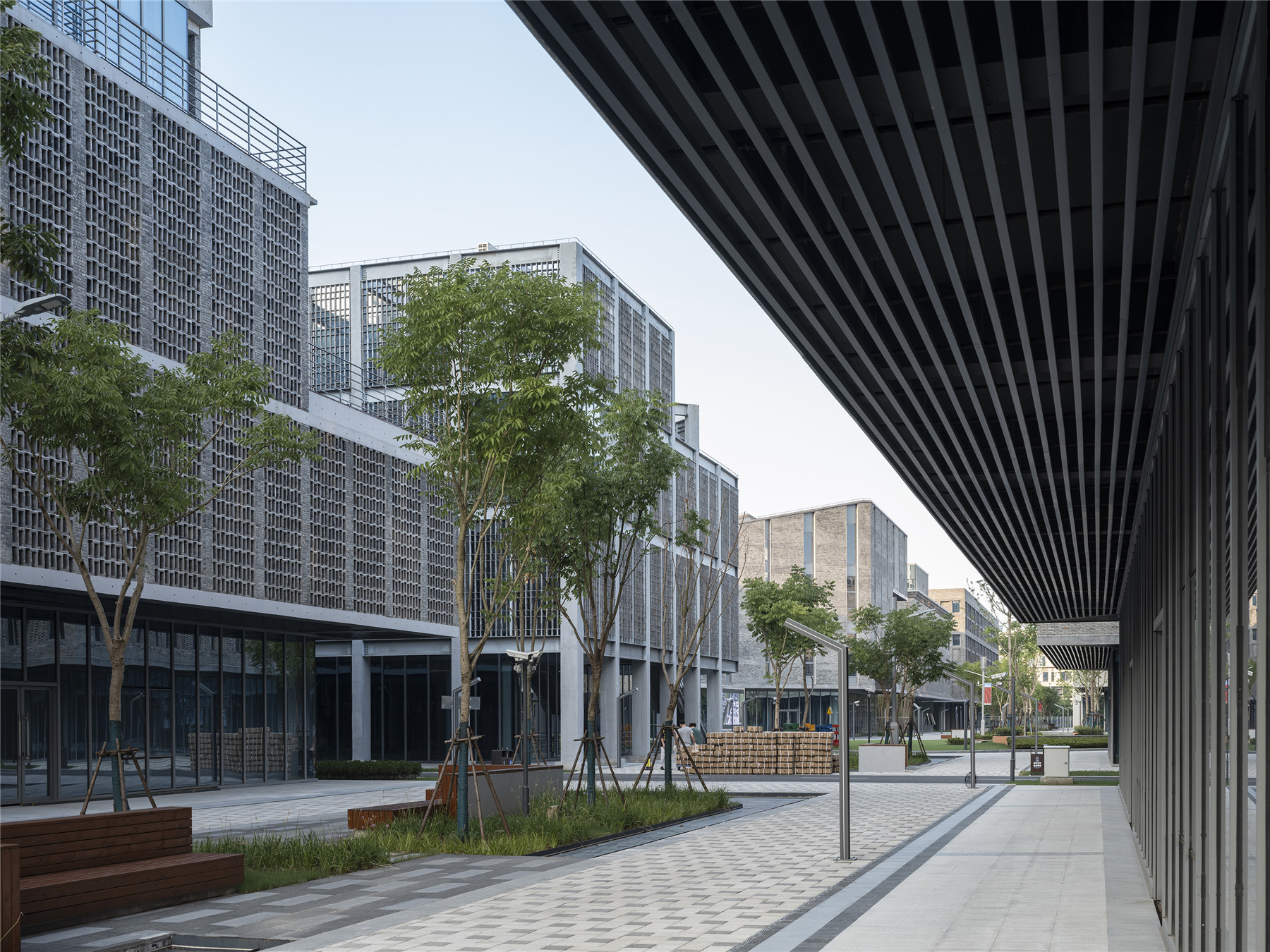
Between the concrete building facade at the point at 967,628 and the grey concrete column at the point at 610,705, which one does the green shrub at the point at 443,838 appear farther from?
the concrete building facade at the point at 967,628

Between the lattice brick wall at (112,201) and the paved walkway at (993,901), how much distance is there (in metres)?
18.1

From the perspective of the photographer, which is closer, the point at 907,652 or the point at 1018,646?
the point at 907,652

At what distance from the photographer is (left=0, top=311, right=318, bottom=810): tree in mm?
16031

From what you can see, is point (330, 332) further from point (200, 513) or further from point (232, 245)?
point (200, 513)

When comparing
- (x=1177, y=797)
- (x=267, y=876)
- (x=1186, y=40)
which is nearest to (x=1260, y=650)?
(x=1186, y=40)

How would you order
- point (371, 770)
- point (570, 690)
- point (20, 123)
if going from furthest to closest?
point (570, 690)
point (371, 770)
point (20, 123)

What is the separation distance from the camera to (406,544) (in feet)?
129

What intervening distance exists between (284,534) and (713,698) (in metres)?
33.7

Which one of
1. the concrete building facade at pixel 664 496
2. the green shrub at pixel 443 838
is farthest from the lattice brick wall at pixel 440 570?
the green shrub at pixel 443 838

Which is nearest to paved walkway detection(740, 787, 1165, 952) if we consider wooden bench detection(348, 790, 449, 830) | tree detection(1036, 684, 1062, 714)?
wooden bench detection(348, 790, 449, 830)

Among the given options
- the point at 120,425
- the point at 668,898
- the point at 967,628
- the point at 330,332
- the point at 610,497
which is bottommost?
the point at 967,628

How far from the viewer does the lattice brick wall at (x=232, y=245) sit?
30.1 metres

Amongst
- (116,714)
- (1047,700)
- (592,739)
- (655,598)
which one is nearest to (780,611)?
(655,598)

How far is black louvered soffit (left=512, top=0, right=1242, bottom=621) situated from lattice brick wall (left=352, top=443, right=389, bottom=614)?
25.2m
